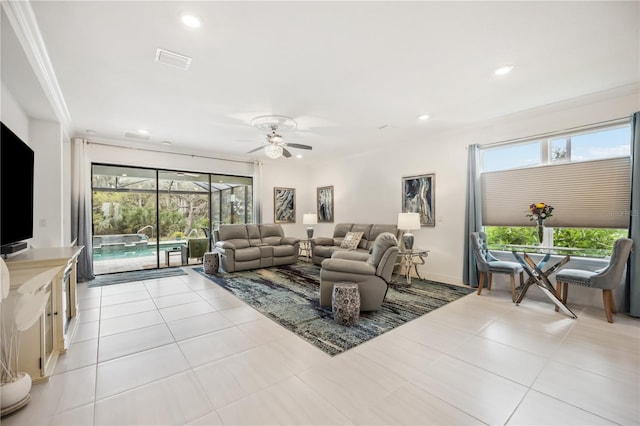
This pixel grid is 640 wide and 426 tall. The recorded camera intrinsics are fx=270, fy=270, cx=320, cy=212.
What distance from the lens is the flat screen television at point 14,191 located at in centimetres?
215

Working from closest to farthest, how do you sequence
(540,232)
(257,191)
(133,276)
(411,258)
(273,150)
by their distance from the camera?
1. (540,232)
2. (273,150)
3. (411,258)
4. (133,276)
5. (257,191)

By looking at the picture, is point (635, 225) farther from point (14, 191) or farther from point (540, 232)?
point (14, 191)

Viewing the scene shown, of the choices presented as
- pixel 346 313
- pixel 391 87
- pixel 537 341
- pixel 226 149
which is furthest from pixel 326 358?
pixel 226 149

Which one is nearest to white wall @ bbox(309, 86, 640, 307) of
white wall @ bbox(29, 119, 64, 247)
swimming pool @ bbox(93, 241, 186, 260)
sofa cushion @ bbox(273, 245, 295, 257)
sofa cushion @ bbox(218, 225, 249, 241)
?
sofa cushion @ bbox(273, 245, 295, 257)

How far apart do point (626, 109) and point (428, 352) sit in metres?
3.97

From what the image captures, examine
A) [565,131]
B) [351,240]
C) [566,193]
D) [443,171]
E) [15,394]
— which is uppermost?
[565,131]

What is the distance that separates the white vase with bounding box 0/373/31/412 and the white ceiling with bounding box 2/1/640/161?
2554 mm

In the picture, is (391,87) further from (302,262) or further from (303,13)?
(302,262)

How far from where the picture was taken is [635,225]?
3221mm

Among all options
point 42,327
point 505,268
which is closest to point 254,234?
point 42,327

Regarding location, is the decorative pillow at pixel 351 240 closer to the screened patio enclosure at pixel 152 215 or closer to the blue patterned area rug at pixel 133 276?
the screened patio enclosure at pixel 152 215

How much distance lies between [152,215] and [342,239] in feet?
14.3

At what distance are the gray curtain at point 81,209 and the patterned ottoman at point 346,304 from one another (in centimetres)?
493

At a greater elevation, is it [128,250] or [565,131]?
[565,131]
